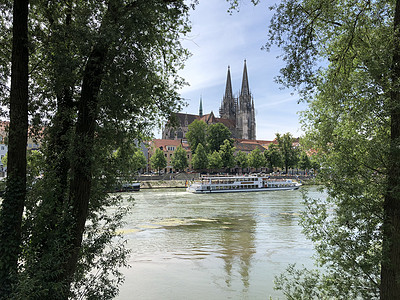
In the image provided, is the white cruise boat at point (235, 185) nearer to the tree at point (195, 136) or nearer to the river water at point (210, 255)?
the tree at point (195, 136)

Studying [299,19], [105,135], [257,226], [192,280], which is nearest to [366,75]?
[299,19]

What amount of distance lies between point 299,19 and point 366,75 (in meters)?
1.72

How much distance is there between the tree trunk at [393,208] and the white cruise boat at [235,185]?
49.6 metres

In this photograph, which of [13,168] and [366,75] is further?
[366,75]

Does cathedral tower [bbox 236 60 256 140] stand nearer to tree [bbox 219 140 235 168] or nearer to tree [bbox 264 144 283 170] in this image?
tree [bbox 264 144 283 170]

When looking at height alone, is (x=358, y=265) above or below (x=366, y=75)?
below

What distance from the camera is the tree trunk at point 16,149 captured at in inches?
199

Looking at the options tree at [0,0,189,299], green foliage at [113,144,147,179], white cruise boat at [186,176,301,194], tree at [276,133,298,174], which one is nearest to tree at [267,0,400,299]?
tree at [0,0,189,299]

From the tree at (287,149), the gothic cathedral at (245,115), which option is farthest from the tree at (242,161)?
the gothic cathedral at (245,115)

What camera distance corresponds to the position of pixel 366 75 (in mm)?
6051

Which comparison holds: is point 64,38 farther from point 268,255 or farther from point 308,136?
Result: point 268,255

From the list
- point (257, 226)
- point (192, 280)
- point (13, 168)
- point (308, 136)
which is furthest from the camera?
point (257, 226)

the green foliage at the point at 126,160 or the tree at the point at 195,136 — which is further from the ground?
the tree at the point at 195,136

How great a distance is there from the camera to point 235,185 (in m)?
58.2
